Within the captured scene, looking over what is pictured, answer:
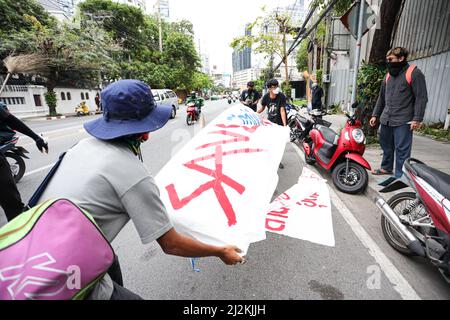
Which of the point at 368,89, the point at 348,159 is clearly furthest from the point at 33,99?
the point at 348,159

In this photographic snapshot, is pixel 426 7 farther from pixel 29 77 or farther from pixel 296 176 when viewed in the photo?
pixel 29 77

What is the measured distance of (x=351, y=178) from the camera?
408 cm

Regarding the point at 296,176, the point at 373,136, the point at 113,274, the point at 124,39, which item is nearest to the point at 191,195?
the point at 113,274

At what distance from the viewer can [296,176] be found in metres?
4.78

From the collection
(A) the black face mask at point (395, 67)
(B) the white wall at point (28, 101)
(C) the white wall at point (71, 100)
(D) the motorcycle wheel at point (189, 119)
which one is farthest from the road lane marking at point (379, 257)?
(C) the white wall at point (71, 100)

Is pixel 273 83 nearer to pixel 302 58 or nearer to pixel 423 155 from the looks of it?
pixel 423 155

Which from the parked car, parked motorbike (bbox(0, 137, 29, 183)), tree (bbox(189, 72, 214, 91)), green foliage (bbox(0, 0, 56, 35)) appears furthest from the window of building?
tree (bbox(189, 72, 214, 91))

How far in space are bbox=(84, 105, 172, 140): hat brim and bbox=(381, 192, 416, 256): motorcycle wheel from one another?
247 centimetres

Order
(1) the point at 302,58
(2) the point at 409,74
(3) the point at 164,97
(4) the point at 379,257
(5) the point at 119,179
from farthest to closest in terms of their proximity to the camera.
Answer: (1) the point at 302,58
(3) the point at 164,97
(2) the point at 409,74
(4) the point at 379,257
(5) the point at 119,179

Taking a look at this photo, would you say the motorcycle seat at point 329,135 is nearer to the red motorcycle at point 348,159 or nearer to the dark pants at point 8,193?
the red motorcycle at point 348,159

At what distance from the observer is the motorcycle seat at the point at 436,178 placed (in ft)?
6.24

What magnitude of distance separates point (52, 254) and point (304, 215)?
2839 millimetres

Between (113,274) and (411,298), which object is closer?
(113,274)

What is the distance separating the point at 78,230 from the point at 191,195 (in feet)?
2.34
